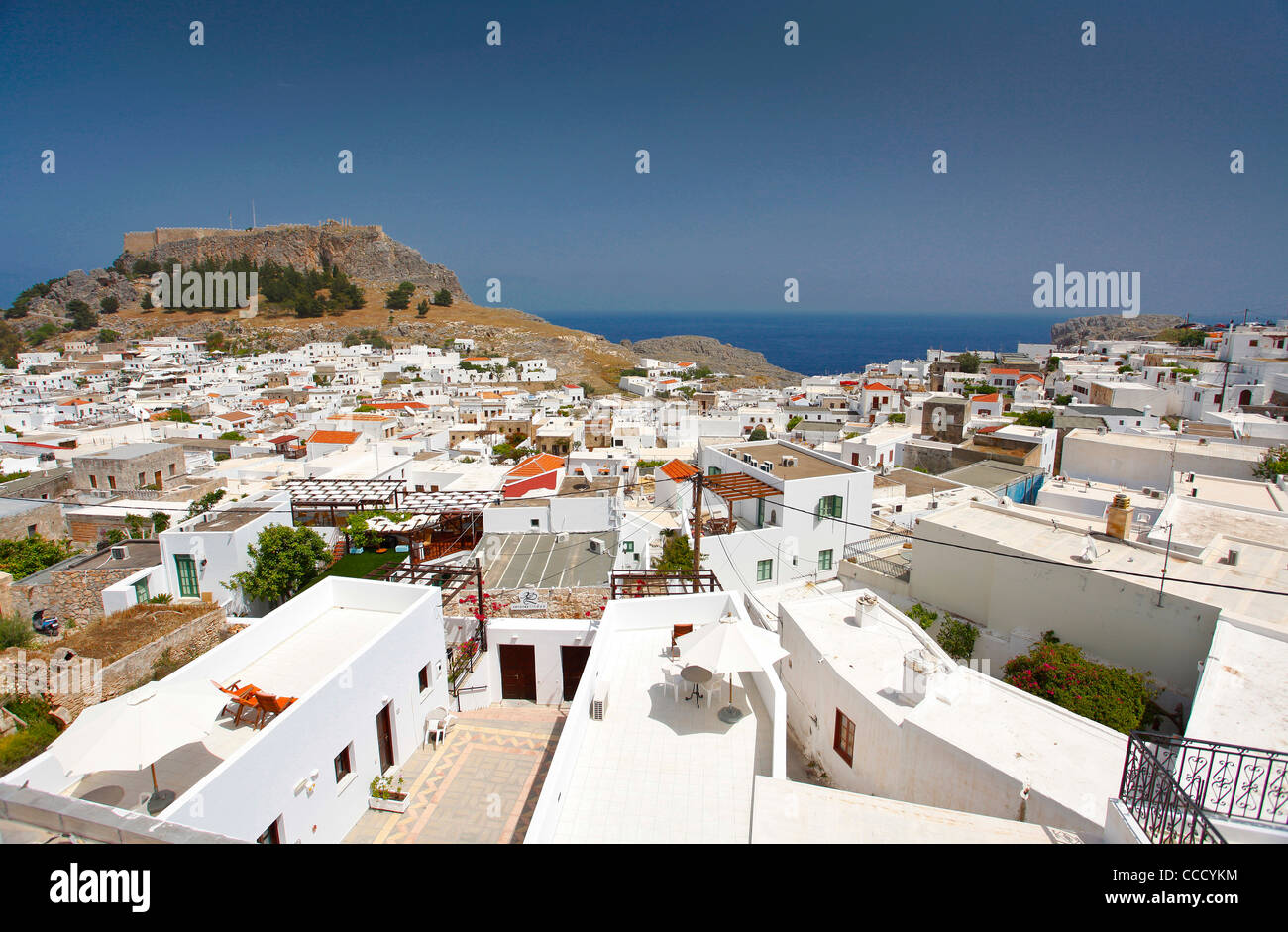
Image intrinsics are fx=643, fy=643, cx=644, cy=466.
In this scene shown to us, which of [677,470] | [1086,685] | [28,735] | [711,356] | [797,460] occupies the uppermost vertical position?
[711,356]

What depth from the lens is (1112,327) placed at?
110 m

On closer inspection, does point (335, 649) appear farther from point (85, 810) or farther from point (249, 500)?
point (249, 500)

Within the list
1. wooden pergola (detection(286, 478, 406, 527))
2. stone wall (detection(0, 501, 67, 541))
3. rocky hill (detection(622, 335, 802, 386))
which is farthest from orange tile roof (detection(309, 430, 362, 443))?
rocky hill (detection(622, 335, 802, 386))

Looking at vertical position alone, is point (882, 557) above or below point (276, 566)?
above

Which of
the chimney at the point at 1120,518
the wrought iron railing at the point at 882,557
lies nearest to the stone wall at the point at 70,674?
the wrought iron railing at the point at 882,557

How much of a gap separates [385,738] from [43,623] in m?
13.5

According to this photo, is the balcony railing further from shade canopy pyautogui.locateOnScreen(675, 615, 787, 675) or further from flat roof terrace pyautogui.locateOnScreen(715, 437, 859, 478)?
flat roof terrace pyautogui.locateOnScreen(715, 437, 859, 478)

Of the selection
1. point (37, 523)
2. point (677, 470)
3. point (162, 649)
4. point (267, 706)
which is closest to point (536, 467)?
point (677, 470)

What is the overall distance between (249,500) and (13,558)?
6100mm

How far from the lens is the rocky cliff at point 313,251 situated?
116 m

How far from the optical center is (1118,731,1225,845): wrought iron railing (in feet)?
12.7

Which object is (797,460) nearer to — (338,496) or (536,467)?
(536,467)

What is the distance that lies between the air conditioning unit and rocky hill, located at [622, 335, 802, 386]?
327 feet
